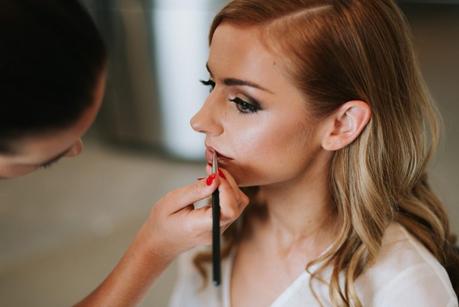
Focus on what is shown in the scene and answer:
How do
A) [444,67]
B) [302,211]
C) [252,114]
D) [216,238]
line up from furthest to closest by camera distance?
[444,67] < [302,211] < [252,114] < [216,238]

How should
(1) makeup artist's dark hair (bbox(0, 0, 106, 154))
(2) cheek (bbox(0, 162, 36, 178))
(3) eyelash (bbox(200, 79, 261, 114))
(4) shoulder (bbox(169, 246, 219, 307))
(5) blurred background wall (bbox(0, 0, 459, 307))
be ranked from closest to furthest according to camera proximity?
(1) makeup artist's dark hair (bbox(0, 0, 106, 154)), (2) cheek (bbox(0, 162, 36, 178)), (3) eyelash (bbox(200, 79, 261, 114)), (4) shoulder (bbox(169, 246, 219, 307)), (5) blurred background wall (bbox(0, 0, 459, 307))

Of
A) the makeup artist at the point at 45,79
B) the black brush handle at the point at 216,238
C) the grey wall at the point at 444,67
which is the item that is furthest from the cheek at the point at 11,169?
the grey wall at the point at 444,67

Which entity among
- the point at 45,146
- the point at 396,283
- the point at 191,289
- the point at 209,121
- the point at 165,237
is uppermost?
the point at 45,146

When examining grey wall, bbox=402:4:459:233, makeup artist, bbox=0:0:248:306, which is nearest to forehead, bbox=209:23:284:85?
makeup artist, bbox=0:0:248:306

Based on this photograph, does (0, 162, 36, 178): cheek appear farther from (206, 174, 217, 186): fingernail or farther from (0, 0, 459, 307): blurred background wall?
(0, 0, 459, 307): blurred background wall

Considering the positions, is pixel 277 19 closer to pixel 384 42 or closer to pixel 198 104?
pixel 384 42

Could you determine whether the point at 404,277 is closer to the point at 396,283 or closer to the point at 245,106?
the point at 396,283

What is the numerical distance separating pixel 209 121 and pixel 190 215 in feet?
0.43

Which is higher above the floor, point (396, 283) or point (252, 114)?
point (252, 114)

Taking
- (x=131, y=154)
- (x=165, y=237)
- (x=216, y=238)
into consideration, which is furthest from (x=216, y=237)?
(x=131, y=154)

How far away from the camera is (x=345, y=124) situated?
783mm

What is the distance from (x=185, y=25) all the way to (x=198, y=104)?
175mm

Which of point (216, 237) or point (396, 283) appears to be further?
point (396, 283)

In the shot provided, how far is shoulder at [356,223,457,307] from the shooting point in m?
0.78
